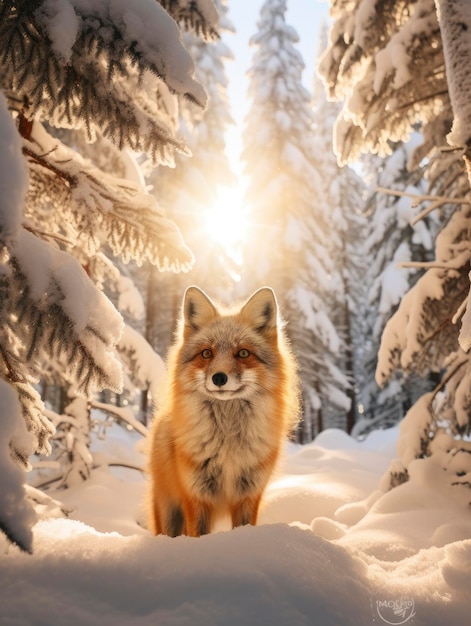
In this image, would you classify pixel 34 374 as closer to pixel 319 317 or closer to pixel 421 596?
pixel 421 596

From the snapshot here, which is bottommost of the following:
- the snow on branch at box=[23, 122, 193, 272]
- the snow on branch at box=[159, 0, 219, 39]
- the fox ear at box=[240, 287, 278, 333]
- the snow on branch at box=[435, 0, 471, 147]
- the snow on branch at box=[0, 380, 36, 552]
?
the snow on branch at box=[0, 380, 36, 552]

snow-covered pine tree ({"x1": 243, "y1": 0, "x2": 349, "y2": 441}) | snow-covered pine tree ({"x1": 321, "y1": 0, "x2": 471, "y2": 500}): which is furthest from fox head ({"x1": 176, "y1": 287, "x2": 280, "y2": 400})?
A: snow-covered pine tree ({"x1": 243, "y1": 0, "x2": 349, "y2": 441})

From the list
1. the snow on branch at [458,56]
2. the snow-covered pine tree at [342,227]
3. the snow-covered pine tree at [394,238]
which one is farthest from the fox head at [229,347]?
the snow-covered pine tree at [342,227]

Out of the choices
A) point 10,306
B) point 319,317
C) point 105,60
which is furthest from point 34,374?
point 319,317

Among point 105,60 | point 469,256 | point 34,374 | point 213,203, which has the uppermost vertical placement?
point 213,203

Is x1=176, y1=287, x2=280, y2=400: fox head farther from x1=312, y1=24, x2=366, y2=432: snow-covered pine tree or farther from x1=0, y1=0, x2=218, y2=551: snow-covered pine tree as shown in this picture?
x1=312, y1=24, x2=366, y2=432: snow-covered pine tree

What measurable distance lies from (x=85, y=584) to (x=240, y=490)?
1855 millimetres

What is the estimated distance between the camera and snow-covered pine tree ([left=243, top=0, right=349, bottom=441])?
63.7 ft

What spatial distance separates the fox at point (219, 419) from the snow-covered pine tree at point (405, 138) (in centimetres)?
208

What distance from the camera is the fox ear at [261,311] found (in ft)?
12.4

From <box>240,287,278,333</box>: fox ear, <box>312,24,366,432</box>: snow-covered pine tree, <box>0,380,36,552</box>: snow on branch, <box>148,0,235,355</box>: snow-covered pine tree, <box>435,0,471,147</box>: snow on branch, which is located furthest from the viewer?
<box>312,24,366,432</box>: snow-covered pine tree

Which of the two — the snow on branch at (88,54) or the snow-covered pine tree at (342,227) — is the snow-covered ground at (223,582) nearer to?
the snow on branch at (88,54)

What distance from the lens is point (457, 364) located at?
4.86 meters

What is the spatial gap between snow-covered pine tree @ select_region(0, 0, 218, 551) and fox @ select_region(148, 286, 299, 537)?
766 millimetres
